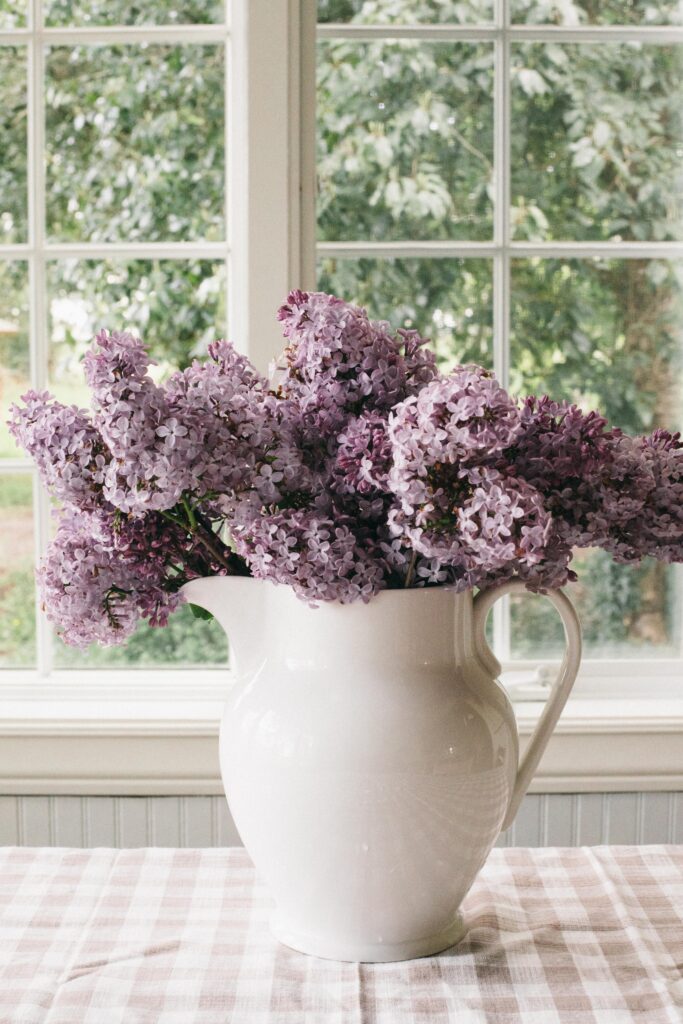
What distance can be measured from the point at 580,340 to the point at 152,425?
4.21ft

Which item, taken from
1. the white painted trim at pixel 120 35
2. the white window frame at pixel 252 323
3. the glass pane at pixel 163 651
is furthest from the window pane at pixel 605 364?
the white painted trim at pixel 120 35

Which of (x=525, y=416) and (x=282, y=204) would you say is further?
(x=282, y=204)

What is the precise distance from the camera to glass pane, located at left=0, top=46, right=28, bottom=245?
184cm

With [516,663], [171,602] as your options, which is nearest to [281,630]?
[171,602]

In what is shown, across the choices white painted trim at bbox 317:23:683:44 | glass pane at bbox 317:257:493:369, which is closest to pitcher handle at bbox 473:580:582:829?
glass pane at bbox 317:257:493:369

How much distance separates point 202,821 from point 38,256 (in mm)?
992

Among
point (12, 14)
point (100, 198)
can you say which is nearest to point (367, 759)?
point (100, 198)

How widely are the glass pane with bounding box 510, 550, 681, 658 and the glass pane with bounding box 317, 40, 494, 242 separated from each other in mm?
638

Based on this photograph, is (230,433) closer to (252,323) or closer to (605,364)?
(252,323)

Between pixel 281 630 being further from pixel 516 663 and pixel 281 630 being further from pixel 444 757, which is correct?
pixel 516 663

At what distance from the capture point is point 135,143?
72.7 inches

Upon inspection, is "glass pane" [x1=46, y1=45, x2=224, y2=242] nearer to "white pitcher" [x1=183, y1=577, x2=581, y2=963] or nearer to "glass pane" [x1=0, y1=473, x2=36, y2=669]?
"glass pane" [x1=0, y1=473, x2=36, y2=669]

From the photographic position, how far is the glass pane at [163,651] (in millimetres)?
1894

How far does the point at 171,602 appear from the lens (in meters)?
0.91
